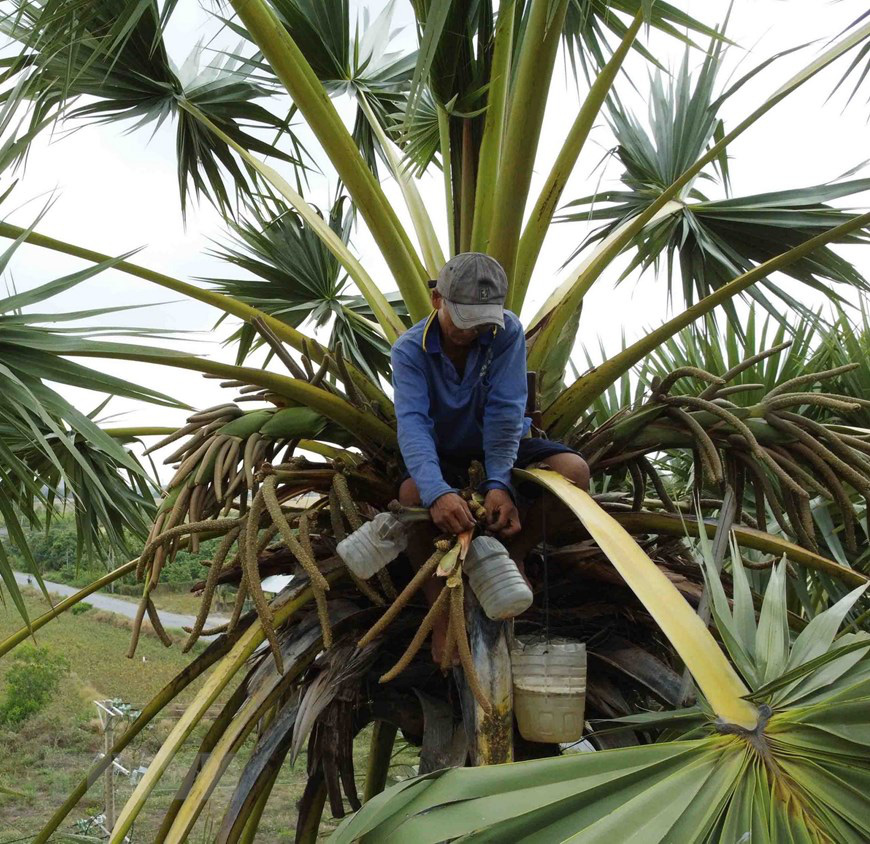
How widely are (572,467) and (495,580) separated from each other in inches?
17.9

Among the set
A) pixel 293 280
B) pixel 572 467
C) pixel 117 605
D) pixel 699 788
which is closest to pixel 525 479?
pixel 572 467

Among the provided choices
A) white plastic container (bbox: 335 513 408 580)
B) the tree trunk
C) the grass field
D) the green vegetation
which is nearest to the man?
white plastic container (bbox: 335 513 408 580)

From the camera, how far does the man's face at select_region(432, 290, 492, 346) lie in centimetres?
234

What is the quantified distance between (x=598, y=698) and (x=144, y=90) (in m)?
3.06

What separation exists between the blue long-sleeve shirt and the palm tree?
0.48ft

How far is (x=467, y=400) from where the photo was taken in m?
2.44

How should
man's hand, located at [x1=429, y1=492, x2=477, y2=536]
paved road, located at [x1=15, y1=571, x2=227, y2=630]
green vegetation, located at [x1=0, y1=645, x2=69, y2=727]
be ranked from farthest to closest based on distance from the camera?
paved road, located at [x1=15, y1=571, x2=227, y2=630]
green vegetation, located at [x1=0, y1=645, x2=69, y2=727]
man's hand, located at [x1=429, y1=492, x2=477, y2=536]

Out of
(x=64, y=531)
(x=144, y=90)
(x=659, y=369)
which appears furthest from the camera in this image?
(x=64, y=531)

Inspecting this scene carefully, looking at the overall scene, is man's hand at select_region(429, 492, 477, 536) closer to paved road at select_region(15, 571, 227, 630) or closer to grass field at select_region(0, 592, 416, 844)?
grass field at select_region(0, 592, 416, 844)

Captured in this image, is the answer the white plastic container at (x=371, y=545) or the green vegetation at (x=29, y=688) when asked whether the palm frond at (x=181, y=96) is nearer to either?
the white plastic container at (x=371, y=545)

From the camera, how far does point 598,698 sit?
2561 millimetres

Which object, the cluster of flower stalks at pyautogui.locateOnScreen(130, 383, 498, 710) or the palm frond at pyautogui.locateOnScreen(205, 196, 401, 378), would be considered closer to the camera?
the cluster of flower stalks at pyautogui.locateOnScreen(130, 383, 498, 710)

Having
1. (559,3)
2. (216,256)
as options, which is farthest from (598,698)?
(216,256)

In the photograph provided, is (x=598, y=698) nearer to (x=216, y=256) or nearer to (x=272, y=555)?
(x=272, y=555)
